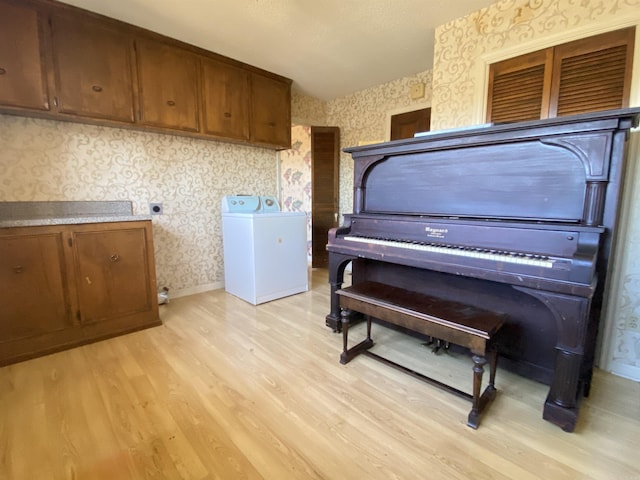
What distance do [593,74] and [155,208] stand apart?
3391 mm

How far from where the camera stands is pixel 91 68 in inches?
83.4

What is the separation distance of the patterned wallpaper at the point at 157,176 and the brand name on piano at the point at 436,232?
2.30 metres

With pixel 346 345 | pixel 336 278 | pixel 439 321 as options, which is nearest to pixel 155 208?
pixel 336 278

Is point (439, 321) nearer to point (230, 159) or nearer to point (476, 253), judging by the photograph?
point (476, 253)

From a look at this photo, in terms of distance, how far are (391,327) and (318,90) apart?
2.96m

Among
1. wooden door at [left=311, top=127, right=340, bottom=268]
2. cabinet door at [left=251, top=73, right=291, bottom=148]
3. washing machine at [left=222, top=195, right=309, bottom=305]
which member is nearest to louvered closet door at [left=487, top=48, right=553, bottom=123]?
washing machine at [left=222, top=195, right=309, bottom=305]

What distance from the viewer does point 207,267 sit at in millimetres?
3195

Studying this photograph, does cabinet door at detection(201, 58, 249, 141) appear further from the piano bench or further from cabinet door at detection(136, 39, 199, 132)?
the piano bench

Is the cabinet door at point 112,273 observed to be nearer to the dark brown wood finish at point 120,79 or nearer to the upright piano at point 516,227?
the dark brown wood finish at point 120,79

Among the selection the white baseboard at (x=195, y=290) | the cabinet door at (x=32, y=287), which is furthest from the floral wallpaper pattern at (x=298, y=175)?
the cabinet door at (x=32, y=287)

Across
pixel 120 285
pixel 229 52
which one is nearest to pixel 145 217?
pixel 120 285

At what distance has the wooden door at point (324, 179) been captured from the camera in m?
3.95

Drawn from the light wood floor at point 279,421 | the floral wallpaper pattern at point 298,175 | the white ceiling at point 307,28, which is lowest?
the light wood floor at point 279,421

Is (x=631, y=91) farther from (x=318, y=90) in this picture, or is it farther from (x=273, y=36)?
Answer: (x=318, y=90)
